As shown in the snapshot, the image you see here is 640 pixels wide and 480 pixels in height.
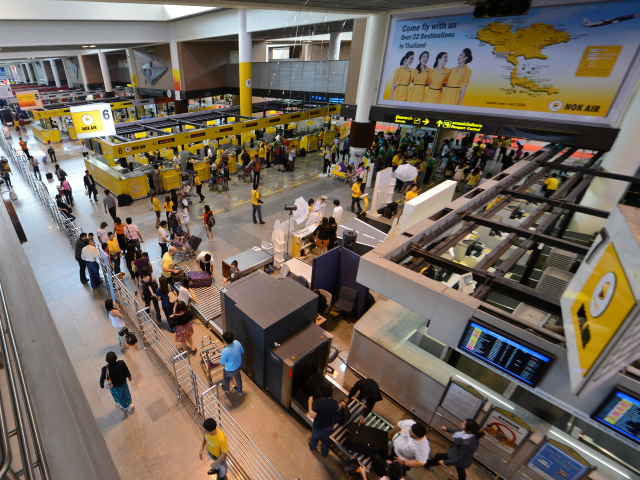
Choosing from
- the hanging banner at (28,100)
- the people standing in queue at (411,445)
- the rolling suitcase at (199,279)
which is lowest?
the rolling suitcase at (199,279)

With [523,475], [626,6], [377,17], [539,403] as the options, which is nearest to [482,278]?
[539,403]

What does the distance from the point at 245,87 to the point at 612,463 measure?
23024 millimetres

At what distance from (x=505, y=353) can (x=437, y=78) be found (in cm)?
1112

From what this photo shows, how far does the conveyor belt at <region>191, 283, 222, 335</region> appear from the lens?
284 inches

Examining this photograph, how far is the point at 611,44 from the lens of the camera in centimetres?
865

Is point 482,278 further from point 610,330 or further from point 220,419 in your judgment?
point 220,419

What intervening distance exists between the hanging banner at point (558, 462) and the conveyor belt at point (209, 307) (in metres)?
5.93

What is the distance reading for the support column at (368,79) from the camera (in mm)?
11933

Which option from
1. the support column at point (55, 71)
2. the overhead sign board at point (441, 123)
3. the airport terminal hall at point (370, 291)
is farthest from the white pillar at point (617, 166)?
the support column at point (55, 71)

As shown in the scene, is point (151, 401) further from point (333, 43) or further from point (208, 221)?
point (333, 43)

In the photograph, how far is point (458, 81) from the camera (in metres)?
11.3

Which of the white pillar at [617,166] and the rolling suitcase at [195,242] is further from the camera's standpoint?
the rolling suitcase at [195,242]

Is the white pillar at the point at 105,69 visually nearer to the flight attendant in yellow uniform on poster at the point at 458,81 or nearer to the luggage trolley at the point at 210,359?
the flight attendant in yellow uniform on poster at the point at 458,81

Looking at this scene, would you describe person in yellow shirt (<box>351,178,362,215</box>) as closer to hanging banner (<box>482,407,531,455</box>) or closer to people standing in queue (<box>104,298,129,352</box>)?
people standing in queue (<box>104,298,129,352</box>)
